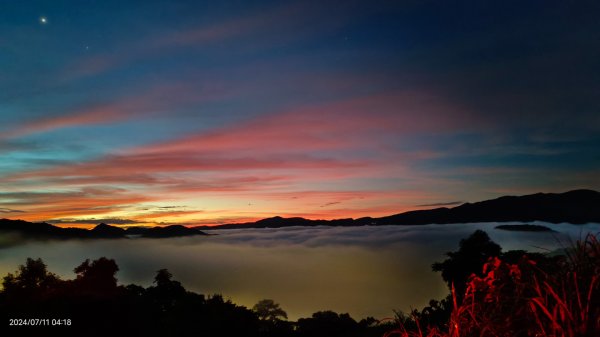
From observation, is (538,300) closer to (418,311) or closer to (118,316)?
(418,311)

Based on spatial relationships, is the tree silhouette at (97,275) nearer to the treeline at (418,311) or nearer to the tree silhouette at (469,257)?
the treeline at (418,311)

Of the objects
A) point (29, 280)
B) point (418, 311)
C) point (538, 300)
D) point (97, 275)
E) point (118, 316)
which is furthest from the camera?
point (97, 275)

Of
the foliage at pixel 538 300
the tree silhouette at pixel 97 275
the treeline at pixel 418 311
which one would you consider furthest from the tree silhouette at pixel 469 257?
the tree silhouette at pixel 97 275

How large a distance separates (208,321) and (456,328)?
35700mm

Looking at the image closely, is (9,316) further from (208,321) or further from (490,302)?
(490,302)

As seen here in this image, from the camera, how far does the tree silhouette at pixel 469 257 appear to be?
4466cm

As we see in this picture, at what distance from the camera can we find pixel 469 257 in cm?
4603

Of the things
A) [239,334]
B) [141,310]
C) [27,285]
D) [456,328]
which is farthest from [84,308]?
[456,328]

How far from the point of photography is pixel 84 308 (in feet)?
133

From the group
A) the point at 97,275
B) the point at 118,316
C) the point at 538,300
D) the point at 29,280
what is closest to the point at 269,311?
the point at 97,275

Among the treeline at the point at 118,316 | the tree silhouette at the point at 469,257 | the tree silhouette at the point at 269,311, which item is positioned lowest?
the tree silhouette at the point at 269,311

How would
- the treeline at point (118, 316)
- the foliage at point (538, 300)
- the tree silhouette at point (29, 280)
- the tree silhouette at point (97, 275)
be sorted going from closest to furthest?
the foliage at point (538, 300), the treeline at point (118, 316), the tree silhouette at point (97, 275), the tree silhouette at point (29, 280)

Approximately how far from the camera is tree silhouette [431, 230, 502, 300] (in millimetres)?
44656

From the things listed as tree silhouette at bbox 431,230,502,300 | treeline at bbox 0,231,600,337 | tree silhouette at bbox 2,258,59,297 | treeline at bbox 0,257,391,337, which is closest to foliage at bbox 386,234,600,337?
treeline at bbox 0,231,600,337
